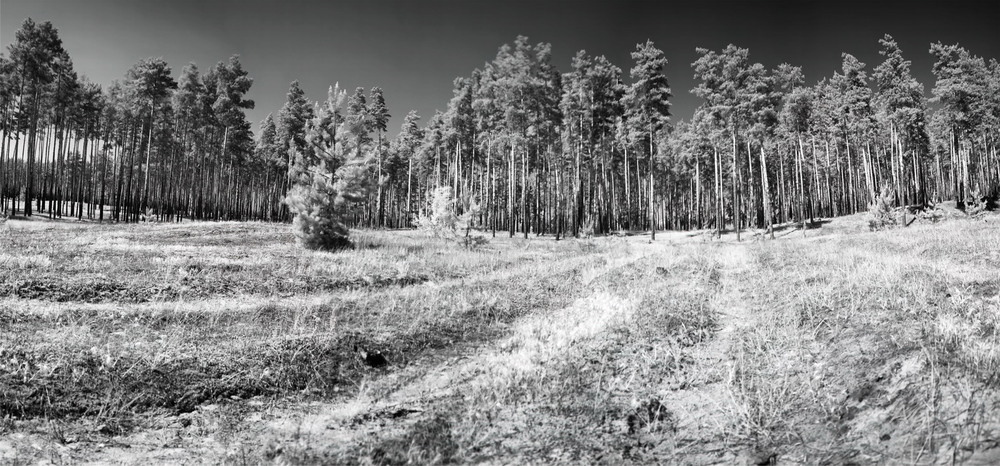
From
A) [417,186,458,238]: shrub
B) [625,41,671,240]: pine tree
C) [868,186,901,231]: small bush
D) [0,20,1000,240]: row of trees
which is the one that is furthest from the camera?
[625,41,671,240]: pine tree

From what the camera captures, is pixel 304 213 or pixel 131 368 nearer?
pixel 131 368

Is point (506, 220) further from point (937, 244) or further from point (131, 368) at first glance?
point (131, 368)

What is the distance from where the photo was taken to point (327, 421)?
5473 mm

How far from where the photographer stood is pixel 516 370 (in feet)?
20.6

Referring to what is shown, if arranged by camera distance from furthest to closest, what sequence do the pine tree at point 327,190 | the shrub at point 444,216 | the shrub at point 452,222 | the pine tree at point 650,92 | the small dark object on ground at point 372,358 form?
the pine tree at point 650,92 < the shrub at point 444,216 < the shrub at point 452,222 < the pine tree at point 327,190 < the small dark object on ground at point 372,358

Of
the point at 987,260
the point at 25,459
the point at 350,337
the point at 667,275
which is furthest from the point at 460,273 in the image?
the point at 987,260

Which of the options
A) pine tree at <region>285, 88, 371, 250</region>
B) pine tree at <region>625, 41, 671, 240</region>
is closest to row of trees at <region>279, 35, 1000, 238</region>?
pine tree at <region>625, 41, 671, 240</region>

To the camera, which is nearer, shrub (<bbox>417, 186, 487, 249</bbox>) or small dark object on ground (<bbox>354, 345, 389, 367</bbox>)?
small dark object on ground (<bbox>354, 345, 389, 367</bbox>)

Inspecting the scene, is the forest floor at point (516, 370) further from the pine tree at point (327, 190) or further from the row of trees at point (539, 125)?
the row of trees at point (539, 125)

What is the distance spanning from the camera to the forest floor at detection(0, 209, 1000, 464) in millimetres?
3938

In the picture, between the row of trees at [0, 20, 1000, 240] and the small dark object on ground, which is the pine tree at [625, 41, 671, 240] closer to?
the row of trees at [0, 20, 1000, 240]

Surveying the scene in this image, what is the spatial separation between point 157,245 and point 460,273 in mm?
13966

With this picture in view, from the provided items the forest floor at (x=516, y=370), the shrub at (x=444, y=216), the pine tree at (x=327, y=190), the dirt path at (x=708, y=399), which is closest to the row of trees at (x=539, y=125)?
the pine tree at (x=327, y=190)

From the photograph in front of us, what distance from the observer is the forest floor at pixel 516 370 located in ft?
12.9
